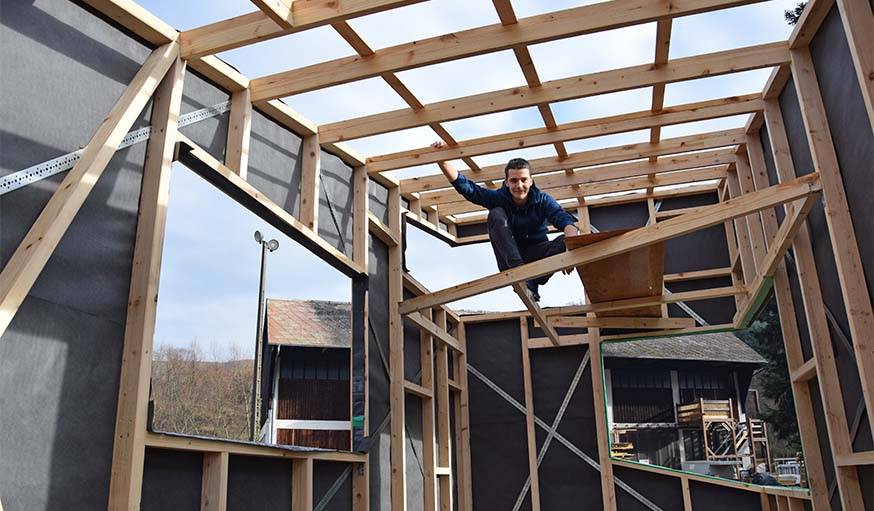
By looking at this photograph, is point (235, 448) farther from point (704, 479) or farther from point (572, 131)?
point (704, 479)

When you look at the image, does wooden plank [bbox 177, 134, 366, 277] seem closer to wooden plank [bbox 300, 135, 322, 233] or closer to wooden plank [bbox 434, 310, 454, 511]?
wooden plank [bbox 300, 135, 322, 233]

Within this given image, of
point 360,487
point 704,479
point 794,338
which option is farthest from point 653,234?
point 704,479

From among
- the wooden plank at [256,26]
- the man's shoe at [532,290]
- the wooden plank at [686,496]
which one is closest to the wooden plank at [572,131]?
the man's shoe at [532,290]

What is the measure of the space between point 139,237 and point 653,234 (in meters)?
3.26

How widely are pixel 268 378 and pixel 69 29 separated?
13.4 feet

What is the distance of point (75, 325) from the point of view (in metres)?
3.32

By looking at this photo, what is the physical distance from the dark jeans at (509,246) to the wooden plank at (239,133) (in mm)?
2009

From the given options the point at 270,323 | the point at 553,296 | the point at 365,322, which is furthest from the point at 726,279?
the point at 270,323

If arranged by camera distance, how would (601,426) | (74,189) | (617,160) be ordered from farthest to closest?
(601,426), (617,160), (74,189)

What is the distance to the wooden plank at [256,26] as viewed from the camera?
4.03 m

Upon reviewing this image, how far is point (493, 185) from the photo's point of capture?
752 centimetres

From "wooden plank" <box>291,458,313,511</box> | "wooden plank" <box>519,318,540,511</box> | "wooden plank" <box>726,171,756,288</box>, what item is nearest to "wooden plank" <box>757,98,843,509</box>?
"wooden plank" <box>726,171,756,288</box>

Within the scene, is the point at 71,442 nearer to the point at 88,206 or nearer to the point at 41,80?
the point at 88,206

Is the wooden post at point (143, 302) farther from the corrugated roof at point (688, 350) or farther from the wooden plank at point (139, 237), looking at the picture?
the corrugated roof at point (688, 350)
